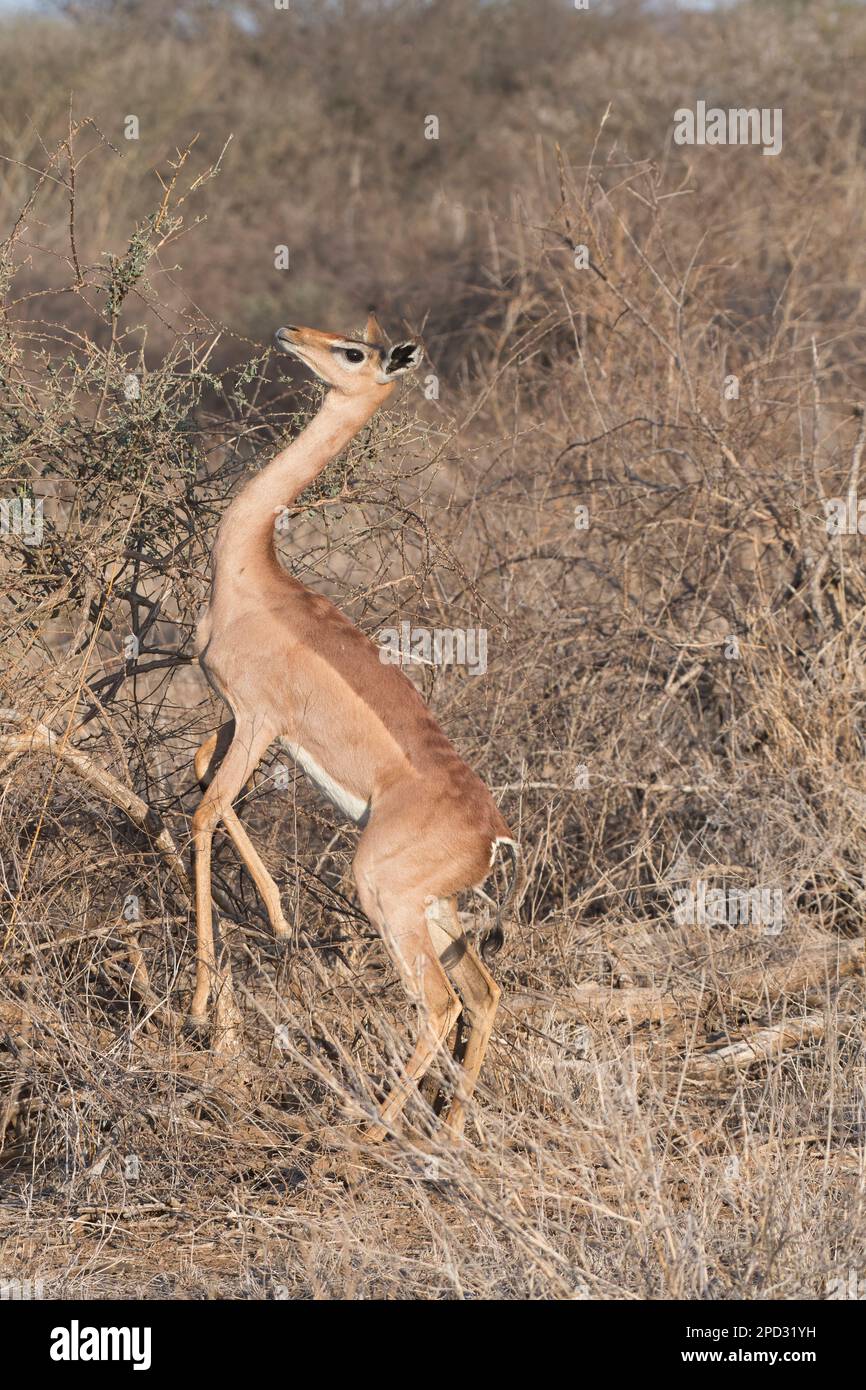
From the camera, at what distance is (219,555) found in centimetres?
484

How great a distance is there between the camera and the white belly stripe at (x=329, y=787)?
4.71 meters

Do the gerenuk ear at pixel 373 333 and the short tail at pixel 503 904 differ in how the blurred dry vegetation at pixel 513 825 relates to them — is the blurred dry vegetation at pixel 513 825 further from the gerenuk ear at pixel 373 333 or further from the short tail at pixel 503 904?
the gerenuk ear at pixel 373 333

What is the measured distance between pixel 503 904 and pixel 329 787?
779mm

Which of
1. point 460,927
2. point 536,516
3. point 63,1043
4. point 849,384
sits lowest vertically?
point 63,1043

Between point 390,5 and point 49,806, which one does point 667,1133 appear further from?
point 390,5

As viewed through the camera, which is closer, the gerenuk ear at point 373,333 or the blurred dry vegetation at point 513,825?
the blurred dry vegetation at point 513,825

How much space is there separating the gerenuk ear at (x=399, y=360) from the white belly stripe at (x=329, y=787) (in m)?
1.18

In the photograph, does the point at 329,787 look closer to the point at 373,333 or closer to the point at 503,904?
the point at 503,904

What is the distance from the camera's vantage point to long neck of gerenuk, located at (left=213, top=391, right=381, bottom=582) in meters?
4.82

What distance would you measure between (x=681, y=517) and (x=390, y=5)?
17112mm

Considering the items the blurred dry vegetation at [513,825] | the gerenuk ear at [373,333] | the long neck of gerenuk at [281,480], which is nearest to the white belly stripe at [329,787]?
the blurred dry vegetation at [513,825]

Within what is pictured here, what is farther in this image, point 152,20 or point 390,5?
point 152,20
